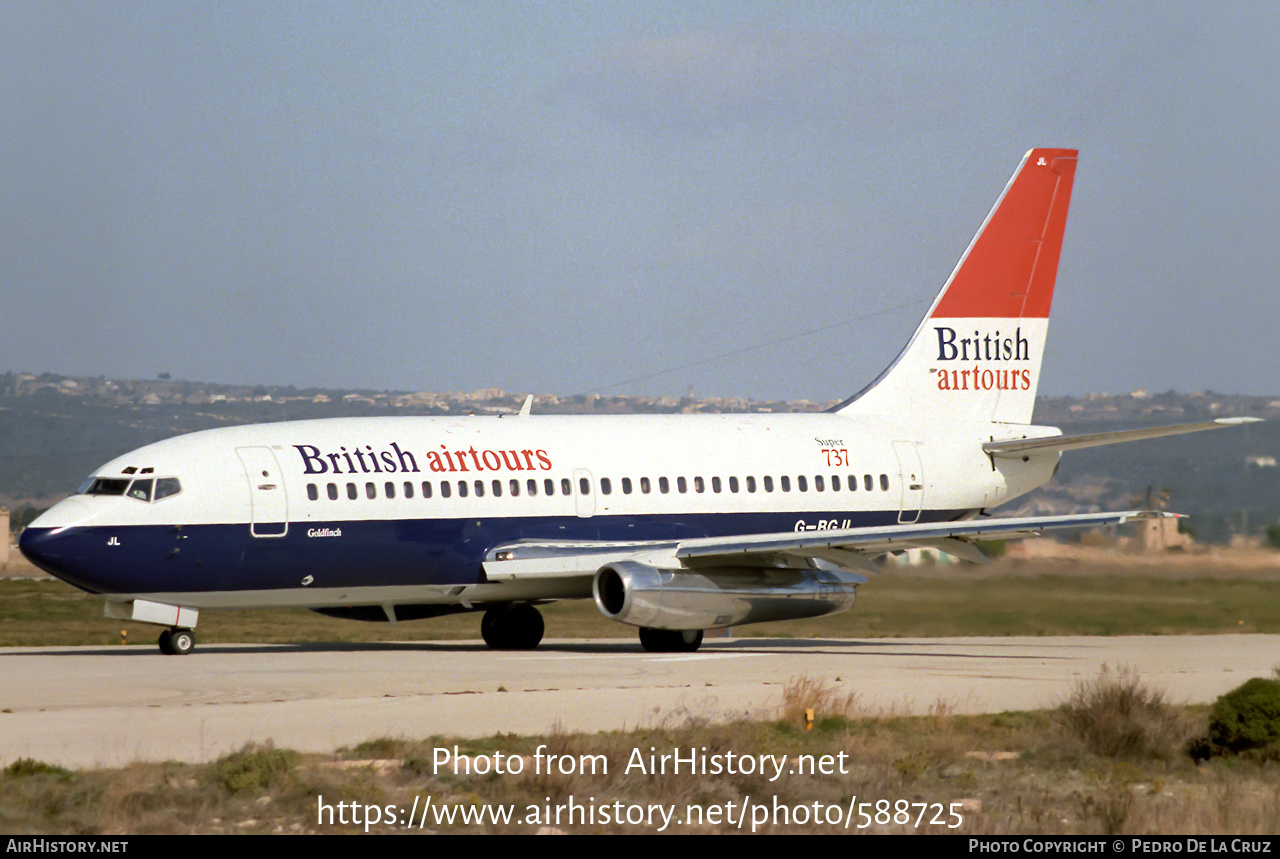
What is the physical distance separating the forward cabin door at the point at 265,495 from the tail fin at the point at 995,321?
12.2 meters

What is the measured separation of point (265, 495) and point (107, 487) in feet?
7.83

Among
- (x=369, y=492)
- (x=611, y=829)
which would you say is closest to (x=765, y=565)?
(x=369, y=492)

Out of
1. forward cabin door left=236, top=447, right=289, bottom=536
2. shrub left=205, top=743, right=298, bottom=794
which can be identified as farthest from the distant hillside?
shrub left=205, top=743, right=298, bottom=794

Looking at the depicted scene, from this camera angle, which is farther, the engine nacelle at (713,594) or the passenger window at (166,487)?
the engine nacelle at (713,594)

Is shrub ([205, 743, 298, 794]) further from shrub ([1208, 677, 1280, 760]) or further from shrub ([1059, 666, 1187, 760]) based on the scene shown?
shrub ([1208, 677, 1280, 760])

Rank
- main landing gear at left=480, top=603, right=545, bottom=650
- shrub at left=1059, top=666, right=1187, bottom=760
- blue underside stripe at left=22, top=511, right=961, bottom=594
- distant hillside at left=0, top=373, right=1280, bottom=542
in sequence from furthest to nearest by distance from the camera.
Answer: distant hillside at left=0, top=373, right=1280, bottom=542
main landing gear at left=480, top=603, right=545, bottom=650
blue underside stripe at left=22, top=511, right=961, bottom=594
shrub at left=1059, top=666, right=1187, bottom=760

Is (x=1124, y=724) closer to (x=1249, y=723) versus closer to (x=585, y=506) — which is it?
(x=1249, y=723)

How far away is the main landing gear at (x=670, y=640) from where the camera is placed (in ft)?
99.2

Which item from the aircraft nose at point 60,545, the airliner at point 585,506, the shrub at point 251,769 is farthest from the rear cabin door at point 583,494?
the shrub at point 251,769

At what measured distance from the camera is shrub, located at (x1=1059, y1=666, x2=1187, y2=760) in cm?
1700

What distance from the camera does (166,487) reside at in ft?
91.0

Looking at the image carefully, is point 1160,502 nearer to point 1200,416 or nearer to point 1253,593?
point 1253,593

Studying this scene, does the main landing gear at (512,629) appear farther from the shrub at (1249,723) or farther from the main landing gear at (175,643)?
the shrub at (1249,723)

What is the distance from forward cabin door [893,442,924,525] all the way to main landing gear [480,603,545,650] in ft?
24.1
